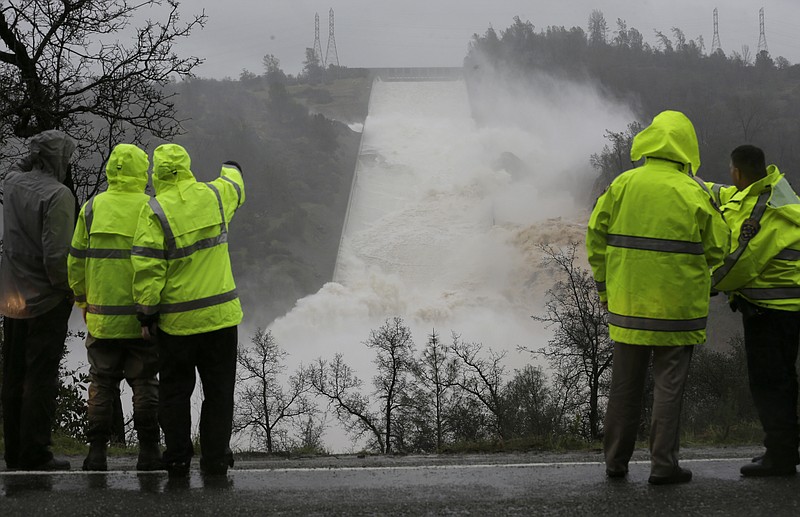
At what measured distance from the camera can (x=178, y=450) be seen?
5426mm

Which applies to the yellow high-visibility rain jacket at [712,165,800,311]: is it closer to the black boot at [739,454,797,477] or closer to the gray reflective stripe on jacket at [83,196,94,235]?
the black boot at [739,454,797,477]

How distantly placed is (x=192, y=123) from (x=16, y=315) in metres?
70.0

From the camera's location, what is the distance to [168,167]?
18.2ft

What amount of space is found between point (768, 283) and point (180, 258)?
12.1ft

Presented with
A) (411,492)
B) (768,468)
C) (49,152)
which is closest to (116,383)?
(49,152)

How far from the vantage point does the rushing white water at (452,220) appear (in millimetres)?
54281

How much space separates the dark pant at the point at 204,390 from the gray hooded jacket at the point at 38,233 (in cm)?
118

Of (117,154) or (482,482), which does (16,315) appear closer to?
(117,154)

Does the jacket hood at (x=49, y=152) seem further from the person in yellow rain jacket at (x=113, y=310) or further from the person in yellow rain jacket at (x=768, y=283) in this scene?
the person in yellow rain jacket at (x=768, y=283)

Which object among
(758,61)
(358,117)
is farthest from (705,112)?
(358,117)

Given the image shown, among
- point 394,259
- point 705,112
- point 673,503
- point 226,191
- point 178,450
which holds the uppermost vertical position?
point 705,112

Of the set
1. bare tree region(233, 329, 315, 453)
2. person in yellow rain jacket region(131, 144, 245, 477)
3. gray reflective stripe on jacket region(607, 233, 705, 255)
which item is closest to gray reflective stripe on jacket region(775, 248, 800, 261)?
gray reflective stripe on jacket region(607, 233, 705, 255)

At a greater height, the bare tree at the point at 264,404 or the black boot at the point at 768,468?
the bare tree at the point at 264,404

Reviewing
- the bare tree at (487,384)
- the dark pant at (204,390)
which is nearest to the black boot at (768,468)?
the dark pant at (204,390)
